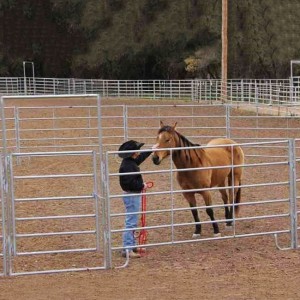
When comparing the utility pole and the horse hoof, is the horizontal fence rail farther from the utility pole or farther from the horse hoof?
the horse hoof

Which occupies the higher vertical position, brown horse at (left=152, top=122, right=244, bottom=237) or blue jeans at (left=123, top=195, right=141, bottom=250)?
brown horse at (left=152, top=122, right=244, bottom=237)

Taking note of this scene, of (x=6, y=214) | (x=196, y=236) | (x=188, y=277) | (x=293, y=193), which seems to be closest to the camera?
(x=188, y=277)

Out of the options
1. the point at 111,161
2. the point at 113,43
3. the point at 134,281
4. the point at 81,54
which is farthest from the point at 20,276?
the point at 81,54

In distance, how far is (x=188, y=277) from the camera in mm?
6395

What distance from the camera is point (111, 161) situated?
1470 cm

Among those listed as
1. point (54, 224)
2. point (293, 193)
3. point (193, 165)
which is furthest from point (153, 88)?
point (293, 193)

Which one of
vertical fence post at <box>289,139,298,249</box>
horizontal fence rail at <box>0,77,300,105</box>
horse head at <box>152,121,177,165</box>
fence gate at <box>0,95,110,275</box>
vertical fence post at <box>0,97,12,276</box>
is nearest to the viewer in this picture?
vertical fence post at <box>0,97,12,276</box>

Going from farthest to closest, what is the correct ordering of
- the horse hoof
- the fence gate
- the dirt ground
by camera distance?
the horse hoof, the fence gate, the dirt ground

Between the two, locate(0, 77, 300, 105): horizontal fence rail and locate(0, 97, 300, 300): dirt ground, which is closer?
locate(0, 97, 300, 300): dirt ground

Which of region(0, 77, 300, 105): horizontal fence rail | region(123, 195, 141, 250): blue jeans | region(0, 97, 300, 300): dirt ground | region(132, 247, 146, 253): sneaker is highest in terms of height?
region(0, 77, 300, 105): horizontal fence rail

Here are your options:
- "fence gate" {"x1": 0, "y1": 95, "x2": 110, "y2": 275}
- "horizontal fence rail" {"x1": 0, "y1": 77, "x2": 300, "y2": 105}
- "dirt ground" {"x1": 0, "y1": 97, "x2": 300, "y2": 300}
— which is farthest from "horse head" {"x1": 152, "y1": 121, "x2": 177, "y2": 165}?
"horizontal fence rail" {"x1": 0, "y1": 77, "x2": 300, "y2": 105}

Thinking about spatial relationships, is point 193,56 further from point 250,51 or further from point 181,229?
point 181,229

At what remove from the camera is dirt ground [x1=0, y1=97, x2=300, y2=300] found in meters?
5.88

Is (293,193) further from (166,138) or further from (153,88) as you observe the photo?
(153,88)
